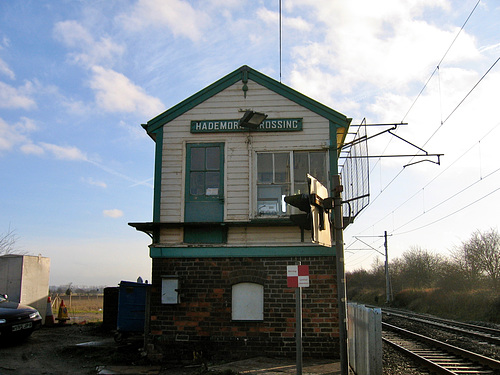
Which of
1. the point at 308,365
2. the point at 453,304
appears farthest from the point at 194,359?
the point at 453,304

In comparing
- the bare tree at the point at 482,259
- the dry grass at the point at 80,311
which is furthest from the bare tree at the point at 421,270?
the dry grass at the point at 80,311

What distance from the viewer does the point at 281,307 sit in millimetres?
10617

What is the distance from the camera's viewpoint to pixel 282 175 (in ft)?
37.6

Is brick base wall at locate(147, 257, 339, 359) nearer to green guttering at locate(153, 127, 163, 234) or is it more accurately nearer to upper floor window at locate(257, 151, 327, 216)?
green guttering at locate(153, 127, 163, 234)

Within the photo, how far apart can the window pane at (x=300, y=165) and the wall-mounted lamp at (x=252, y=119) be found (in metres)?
1.19

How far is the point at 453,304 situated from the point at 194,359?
2714cm

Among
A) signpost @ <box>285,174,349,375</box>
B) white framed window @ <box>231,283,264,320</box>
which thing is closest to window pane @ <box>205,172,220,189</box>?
white framed window @ <box>231,283,264,320</box>

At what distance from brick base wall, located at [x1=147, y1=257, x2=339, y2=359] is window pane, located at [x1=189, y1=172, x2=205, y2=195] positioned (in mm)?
1634

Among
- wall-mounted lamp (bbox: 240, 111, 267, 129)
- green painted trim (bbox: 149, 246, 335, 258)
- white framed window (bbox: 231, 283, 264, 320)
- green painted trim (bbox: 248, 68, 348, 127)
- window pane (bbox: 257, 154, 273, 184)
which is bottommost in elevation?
white framed window (bbox: 231, 283, 264, 320)

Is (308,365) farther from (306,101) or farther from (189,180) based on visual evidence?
(306,101)

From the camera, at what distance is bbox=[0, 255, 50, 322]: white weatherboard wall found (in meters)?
16.7

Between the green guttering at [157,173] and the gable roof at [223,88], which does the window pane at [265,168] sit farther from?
the green guttering at [157,173]

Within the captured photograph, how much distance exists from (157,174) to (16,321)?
209 inches

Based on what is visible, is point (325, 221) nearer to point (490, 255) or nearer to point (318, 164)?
point (318, 164)
